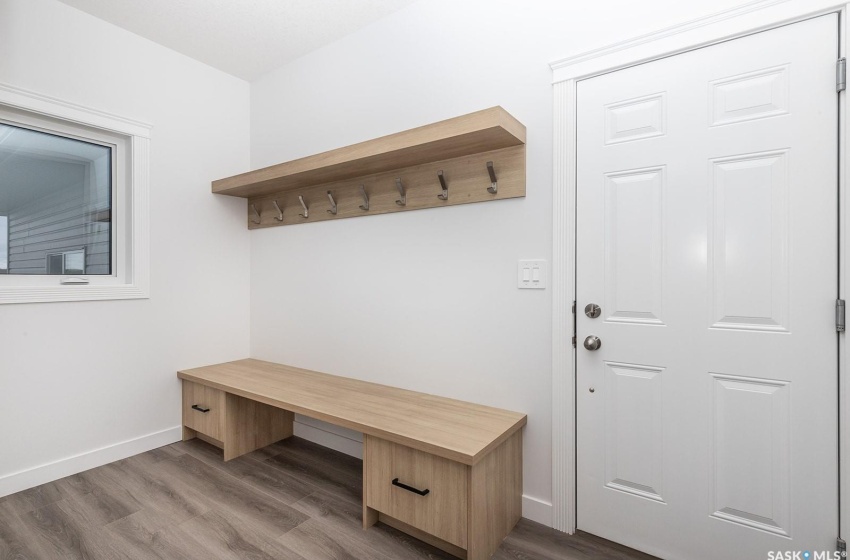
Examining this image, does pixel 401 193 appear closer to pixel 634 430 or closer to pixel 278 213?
pixel 278 213

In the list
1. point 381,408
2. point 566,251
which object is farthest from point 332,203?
point 566,251

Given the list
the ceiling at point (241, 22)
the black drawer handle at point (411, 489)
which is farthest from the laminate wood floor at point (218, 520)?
the ceiling at point (241, 22)

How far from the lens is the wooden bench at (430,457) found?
163 centimetres

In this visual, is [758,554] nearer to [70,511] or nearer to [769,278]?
[769,278]

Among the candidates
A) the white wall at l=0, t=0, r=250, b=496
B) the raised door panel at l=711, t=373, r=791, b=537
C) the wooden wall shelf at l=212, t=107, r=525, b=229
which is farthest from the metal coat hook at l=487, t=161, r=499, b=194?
the white wall at l=0, t=0, r=250, b=496

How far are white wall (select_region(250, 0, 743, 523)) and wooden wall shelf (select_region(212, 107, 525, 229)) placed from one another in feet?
0.26

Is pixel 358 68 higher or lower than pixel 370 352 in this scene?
higher

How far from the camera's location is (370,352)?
8.45 feet

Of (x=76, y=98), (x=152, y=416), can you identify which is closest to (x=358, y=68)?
(x=76, y=98)

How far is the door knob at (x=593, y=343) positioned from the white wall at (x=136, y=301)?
101 inches

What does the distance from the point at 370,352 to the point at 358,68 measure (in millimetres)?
1768

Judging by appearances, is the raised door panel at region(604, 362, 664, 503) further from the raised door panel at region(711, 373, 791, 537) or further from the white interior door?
the raised door panel at region(711, 373, 791, 537)

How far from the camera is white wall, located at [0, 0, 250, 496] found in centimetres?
224

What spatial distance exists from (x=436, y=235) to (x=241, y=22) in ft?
5.75
